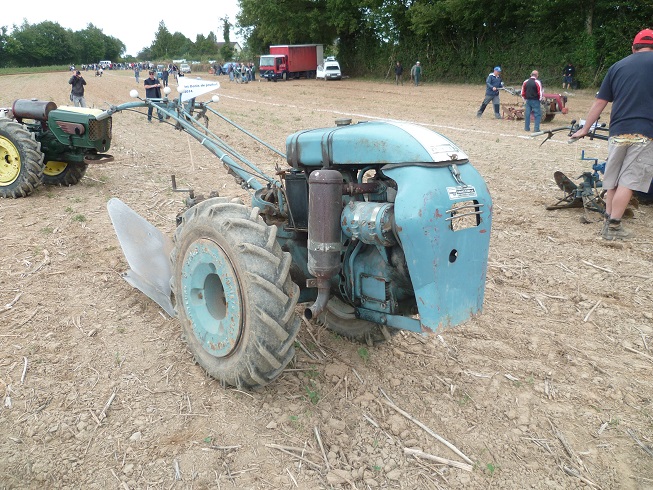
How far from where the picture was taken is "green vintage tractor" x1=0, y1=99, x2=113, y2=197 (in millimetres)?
7672

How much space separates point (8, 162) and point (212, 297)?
585 cm

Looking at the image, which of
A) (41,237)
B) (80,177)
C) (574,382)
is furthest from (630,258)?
(80,177)

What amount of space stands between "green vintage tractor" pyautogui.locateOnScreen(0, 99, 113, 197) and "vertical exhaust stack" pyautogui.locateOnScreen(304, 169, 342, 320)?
18.3ft

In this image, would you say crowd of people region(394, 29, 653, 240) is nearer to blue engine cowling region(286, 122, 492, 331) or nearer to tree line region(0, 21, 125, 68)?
blue engine cowling region(286, 122, 492, 331)

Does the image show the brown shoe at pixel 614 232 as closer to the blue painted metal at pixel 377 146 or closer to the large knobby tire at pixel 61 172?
the blue painted metal at pixel 377 146

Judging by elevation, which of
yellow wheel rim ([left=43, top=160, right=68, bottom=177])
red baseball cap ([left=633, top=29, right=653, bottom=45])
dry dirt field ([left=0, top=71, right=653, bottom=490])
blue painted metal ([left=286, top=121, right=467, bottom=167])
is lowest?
dry dirt field ([left=0, top=71, right=653, bottom=490])

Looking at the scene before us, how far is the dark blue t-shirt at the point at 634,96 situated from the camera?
5699 mm

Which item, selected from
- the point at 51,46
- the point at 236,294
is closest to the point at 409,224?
the point at 236,294

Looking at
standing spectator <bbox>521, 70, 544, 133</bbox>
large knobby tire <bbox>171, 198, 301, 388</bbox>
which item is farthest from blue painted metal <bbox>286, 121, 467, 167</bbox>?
standing spectator <bbox>521, 70, 544, 133</bbox>

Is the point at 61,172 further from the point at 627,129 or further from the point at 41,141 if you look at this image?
the point at 627,129

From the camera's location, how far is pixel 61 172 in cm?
852

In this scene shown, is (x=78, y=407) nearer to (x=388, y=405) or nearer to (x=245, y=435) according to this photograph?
(x=245, y=435)

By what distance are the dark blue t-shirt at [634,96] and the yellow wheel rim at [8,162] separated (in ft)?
24.0

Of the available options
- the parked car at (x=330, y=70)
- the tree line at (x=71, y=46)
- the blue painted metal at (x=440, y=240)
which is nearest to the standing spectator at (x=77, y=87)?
the blue painted metal at (x=440, y=240)
